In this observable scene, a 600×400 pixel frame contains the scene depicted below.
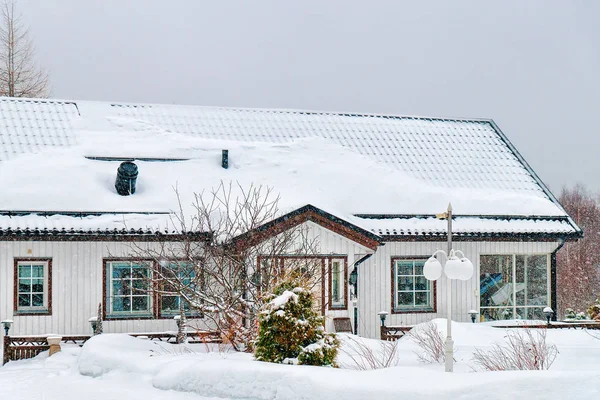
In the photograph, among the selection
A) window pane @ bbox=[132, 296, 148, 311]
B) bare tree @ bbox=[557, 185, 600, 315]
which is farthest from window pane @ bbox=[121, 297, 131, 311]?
bare tree @ bbox=[557, 185, 600, 315]

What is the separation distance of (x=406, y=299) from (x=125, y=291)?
7.69 meters

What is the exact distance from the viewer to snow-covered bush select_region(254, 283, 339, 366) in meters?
13.8

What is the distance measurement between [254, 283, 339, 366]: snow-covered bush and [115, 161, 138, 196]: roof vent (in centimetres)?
984

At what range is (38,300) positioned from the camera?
2139cm

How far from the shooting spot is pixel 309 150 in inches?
1054

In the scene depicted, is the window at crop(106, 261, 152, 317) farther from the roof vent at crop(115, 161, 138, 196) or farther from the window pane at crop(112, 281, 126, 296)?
the roof vent at crop(115, 161, 138, 196)

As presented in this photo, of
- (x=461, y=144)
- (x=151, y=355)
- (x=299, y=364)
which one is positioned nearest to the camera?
(x=299, y=364)

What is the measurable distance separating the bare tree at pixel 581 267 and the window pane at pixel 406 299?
27361 mm

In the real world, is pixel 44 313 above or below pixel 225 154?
below

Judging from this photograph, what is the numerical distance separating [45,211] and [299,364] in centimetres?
1032

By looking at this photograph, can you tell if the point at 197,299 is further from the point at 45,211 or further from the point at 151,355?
the point at 45,211

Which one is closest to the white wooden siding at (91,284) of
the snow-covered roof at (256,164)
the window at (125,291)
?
the window at (125,291)

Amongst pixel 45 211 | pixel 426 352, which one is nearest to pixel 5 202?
pixel 45 211

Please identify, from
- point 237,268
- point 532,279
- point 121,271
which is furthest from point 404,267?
point 121,271
